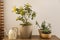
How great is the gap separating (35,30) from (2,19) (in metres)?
0.53

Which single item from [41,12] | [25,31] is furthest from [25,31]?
[41,12]

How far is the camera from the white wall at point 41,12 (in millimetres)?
2098

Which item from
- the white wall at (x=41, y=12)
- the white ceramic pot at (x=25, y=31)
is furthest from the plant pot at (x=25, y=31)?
the white wall at (x=41, y=12)

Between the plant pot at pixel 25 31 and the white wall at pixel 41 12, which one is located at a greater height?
the white wall at pixel 41 12

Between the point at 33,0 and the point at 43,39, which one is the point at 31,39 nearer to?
the point at 43,39

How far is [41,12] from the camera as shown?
217 centimetres

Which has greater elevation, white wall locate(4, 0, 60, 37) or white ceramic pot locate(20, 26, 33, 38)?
white wall locate(4, 0, 60, 37)

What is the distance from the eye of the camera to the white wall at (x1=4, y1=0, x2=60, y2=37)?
2.10 m

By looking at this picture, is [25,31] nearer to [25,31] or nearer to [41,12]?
[25,31]

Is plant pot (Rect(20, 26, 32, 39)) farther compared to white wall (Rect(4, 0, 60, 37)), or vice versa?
white wall (Rect(4, 0, 60, 37))

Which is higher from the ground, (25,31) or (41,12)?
(41,12)

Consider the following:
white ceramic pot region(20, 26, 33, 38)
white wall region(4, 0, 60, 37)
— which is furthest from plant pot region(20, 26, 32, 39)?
white wall region(4, 0, 60, 37)

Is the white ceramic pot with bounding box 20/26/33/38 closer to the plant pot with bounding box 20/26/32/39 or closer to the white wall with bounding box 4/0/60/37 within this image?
the plant pot with bounding box 20/26/32/39

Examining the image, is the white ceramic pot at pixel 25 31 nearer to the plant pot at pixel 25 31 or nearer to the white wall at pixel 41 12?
the plant pot at pixel 25 31
